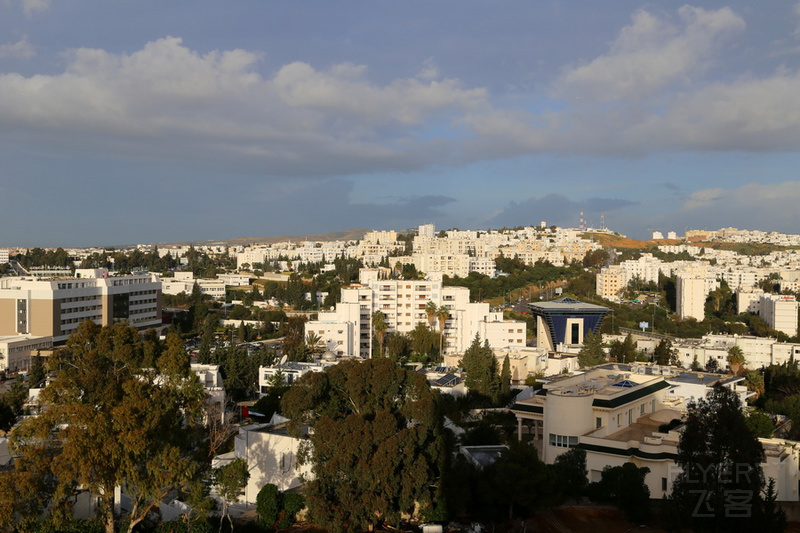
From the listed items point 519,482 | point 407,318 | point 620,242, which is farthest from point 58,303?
point 620,242

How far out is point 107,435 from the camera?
447 inches

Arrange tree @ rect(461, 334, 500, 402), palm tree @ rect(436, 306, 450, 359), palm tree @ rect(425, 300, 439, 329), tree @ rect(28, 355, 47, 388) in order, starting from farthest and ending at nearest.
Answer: palm tree @ rect(425, 300, 439, 329) → palm tree @ rect(436, 306, 450, 359) → tree @ rect(28, 355, 47, 388) → tree @ rect(461, 334, 500, 402)

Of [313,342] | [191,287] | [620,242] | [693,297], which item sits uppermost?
[620,242]

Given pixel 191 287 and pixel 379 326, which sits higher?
pixel 191 287

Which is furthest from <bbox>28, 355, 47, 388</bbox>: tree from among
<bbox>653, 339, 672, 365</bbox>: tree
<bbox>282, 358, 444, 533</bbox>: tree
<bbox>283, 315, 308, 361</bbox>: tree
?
<bbox>653, 339, 672, 365</bbox>: tree

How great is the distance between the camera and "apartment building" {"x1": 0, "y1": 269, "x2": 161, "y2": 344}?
40.2m

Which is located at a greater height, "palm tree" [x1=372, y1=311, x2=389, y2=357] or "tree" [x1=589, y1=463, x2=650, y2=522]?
"palm tree" [x1=372, y1=311, x2=389, y2=357]

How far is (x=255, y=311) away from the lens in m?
59.2

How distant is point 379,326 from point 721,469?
28.6 meters

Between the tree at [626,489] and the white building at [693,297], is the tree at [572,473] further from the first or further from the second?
the white building at [693,297]

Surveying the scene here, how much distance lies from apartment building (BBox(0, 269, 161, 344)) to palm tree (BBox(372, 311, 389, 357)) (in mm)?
16112

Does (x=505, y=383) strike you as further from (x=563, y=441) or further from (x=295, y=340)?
(x=295, y=340)

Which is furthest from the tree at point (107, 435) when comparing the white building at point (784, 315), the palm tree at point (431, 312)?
the white building at point (784, 315)

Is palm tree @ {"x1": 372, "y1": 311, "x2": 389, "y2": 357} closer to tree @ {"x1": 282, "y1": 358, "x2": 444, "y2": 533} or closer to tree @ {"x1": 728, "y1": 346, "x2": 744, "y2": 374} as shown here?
tree @ {"x1": 728, "y1": 346, "x2": 744, "y2": 374}
